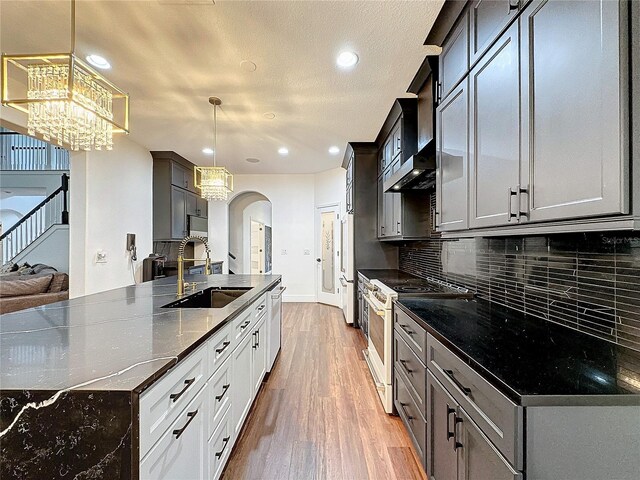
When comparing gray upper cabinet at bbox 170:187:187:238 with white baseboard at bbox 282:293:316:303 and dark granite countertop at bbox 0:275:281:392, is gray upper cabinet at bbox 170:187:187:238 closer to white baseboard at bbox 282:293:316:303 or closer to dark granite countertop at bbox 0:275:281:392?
white baseboard at bbox 282:293:316:303

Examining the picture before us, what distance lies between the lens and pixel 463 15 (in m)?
1.84

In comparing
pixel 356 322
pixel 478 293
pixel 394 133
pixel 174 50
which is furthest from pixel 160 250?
pixel 478 293

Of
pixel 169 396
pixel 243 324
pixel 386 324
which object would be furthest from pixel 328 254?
pixel 169 396

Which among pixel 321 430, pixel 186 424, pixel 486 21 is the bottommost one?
pixel 321 430

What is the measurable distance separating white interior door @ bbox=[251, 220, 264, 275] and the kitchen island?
6.90m

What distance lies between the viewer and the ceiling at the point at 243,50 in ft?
6.55

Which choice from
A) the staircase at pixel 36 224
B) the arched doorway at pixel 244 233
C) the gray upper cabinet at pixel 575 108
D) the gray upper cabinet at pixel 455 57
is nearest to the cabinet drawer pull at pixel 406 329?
the gray upper cabinet at pixel 575 108

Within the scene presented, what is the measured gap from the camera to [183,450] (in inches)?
47.4

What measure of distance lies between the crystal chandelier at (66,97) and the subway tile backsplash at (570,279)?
2.63 metres

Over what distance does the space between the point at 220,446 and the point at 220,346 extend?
53 centimetres

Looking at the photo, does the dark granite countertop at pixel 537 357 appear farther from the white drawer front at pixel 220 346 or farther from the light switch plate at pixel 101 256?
the light switch plate at pixel 101 256

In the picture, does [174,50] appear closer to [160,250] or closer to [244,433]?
[244,433]

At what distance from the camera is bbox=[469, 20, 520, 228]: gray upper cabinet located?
135 centimetres

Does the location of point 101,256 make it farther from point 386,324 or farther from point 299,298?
point 299,298
